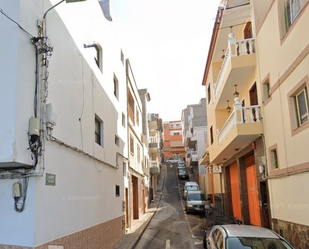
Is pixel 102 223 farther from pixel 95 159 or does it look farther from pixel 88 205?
pixel 95 159

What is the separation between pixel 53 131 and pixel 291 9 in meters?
7.54

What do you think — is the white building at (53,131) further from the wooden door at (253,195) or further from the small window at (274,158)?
the wooden door at (253,195)

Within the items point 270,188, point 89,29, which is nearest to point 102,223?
point 270,188

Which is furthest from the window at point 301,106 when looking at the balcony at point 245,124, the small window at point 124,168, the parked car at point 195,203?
the parked car at point 195,203

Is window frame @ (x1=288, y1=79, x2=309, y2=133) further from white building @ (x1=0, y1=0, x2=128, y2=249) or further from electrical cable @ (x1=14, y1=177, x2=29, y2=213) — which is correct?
electrical cable @ (x1=14, y1=177, x2=29, y2=213)

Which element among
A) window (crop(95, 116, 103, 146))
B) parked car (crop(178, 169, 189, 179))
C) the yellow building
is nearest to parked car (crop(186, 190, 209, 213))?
the yellow building

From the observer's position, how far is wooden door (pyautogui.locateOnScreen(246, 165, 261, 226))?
1340 centimetres

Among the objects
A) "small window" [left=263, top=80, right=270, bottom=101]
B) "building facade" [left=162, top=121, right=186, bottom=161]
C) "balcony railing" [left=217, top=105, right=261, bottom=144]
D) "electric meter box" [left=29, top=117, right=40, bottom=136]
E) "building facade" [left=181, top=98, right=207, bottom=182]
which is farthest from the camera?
"building facade" [left=162, top=121, right=186, bottom=161]

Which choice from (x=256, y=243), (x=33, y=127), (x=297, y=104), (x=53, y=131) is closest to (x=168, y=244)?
(x=256, y=243)

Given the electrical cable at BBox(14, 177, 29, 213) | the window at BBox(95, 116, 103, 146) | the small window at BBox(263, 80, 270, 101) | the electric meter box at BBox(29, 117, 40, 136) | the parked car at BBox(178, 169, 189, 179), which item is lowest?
the electrical cable at BBox(14, 177, 29, 213)

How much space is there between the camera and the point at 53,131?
6.29 metres

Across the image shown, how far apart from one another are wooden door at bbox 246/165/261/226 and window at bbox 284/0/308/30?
7044mm

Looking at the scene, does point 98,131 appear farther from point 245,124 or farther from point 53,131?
point 245,124

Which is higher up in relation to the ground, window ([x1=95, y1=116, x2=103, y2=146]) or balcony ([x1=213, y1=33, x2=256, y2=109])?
balcony ([x1=213, y1=33, x2=256, y2=109])
